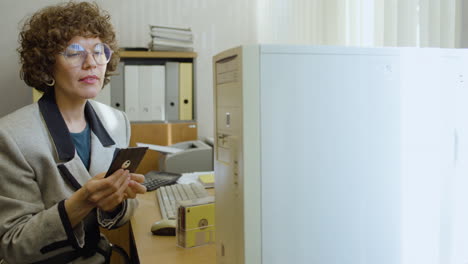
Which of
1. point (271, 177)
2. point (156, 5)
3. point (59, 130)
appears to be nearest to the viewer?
point (271, 177)

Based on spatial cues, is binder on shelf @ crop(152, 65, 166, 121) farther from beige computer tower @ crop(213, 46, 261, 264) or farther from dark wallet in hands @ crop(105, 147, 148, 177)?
beige computer tower @ crop(213, 46, 261, 264)

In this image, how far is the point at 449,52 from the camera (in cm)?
64

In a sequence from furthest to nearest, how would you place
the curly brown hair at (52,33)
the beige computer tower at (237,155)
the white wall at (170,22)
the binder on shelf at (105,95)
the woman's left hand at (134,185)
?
the white wall at (170,22)
the binder on shelf at (105,95)
the curly brown hair at (52,33)
the woman's left hand at (134,185)
the beige computer tower at (237,155)

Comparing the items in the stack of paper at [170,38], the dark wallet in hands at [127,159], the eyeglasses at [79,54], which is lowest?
the dark wallet in hands at [127,159]

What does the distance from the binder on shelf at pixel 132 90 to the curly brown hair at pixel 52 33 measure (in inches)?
52.5

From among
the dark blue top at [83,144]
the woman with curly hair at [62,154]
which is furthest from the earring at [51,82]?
the dark blue top at [83,144]

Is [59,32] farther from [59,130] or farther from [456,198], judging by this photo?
[456,198]

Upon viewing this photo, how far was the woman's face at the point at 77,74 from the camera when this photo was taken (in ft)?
3.92

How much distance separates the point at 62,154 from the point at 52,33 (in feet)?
1.18

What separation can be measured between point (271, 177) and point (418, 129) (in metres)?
0.24

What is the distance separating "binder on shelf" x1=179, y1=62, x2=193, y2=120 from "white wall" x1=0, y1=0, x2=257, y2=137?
33 cm

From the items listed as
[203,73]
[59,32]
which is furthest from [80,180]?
[203,73]

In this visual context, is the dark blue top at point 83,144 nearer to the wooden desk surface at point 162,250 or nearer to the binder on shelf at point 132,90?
the wooden desk surface at point 162,250

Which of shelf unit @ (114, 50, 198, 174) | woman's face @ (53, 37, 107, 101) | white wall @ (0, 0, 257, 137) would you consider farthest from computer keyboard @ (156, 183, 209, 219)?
white wall @ (0, 0, 257, 137)
